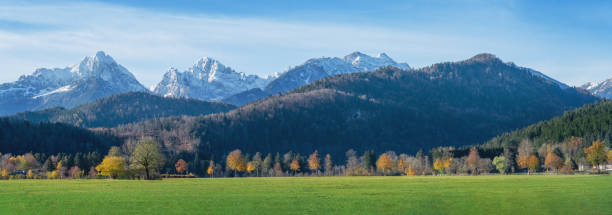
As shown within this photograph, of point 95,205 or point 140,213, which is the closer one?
point 140,213

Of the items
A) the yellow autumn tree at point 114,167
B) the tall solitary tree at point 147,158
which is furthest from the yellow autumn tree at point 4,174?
the tall solitary tree at point 147,158

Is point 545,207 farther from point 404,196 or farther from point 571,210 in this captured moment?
point 404,196

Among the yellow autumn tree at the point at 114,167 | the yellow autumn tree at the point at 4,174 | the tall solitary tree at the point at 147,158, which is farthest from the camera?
the yellow autumn tree at the point at 4,174

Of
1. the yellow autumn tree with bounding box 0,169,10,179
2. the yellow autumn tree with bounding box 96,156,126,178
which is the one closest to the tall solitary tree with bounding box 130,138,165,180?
the yellow autumn tree with bounding box 96,156,126,178

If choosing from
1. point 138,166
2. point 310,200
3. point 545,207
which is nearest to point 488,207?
point 545,207

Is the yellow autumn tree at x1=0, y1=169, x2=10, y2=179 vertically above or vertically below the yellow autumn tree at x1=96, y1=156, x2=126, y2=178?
below

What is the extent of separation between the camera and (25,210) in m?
66.1

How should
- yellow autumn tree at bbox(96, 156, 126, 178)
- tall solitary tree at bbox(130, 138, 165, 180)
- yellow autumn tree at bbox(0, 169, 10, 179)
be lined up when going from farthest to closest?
yellow autumn tree at bbox(0, 169, 10, 179)
yellow autumn tree at bbox(96, 156, 126, 178)
tall solitary tree at bbox(130, 138, 165, 180)

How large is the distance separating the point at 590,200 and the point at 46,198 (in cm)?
6873

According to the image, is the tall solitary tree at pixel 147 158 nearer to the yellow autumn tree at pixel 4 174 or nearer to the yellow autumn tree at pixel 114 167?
the yellow autumn tree at pixel 114 167

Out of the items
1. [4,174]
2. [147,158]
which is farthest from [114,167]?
[4,174]

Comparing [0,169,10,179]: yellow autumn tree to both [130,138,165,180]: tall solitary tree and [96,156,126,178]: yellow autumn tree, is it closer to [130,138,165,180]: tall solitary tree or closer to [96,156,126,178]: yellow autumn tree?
[96,156,126,178]: yellow autumn tree

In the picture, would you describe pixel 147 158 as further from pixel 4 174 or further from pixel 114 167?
pixel 4 174

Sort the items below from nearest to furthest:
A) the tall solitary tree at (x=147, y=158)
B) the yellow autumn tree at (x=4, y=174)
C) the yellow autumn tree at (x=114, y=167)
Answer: the tall solitary tree at (x=147, y=158) → the yellow autumn tree at (x=114, y=167) → the yellow autumn tree at (x=4, y=174)
